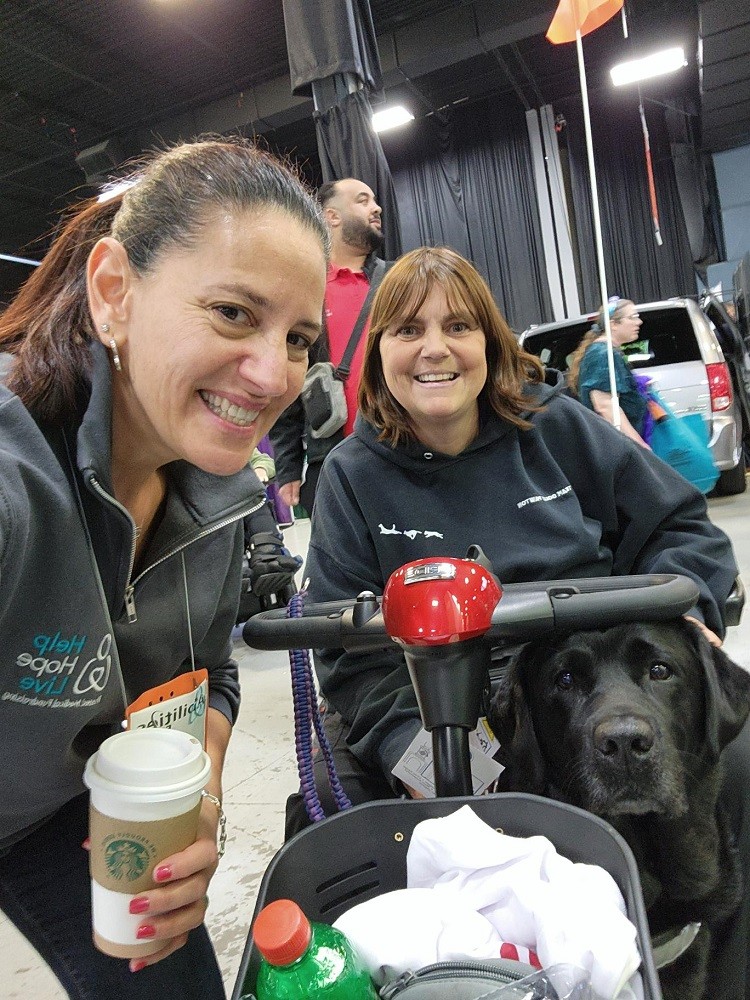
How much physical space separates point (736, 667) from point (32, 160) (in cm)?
1014

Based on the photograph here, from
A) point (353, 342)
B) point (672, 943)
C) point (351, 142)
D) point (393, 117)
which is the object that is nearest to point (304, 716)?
point (672, 943)

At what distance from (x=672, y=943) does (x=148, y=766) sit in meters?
0.70

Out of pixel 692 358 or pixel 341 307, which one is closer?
pixel 341 307

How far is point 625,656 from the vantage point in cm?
103

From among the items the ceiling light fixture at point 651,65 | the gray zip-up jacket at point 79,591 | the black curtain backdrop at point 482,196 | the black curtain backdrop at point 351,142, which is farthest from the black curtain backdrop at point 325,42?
the black curtain backdrop at point 482,196

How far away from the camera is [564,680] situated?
3.42 feet

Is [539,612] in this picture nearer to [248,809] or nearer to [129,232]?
[129,232]

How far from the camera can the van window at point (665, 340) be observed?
16.4ft

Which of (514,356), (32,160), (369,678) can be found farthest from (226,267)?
(32,160)

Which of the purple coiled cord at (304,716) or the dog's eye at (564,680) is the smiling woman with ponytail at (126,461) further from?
the dog's eye at (564,680)

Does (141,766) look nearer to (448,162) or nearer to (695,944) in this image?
(695,944)

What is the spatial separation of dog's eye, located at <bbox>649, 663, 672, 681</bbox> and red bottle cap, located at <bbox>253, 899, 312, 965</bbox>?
0.66 metres

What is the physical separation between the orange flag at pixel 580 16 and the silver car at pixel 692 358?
2.53 m

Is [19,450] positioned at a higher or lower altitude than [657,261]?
lower
